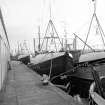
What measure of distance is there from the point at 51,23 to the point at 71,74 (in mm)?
6129

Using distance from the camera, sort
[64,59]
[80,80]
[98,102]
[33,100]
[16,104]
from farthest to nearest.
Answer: [64,59], [80,80], [33,100], [16,104], [98,102]

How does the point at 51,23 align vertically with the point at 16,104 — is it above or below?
above

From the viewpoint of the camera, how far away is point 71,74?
1019 centimetres

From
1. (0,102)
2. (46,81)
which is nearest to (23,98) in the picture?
(0,102)

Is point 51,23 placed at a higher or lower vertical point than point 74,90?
higher

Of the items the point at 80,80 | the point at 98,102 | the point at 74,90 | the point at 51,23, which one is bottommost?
the point at 74,90

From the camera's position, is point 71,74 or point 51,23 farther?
point 51,23

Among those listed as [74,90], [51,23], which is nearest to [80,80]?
[74,90]

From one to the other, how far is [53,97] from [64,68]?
22.4 feet

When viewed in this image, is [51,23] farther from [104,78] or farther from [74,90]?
[104,78]

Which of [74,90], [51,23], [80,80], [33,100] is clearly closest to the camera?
[33,100]

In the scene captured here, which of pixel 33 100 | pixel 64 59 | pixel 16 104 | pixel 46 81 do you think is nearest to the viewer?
pixel 16 104

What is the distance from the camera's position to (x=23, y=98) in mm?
5582

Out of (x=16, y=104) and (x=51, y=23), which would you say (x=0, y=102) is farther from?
(x=51, y=23)
